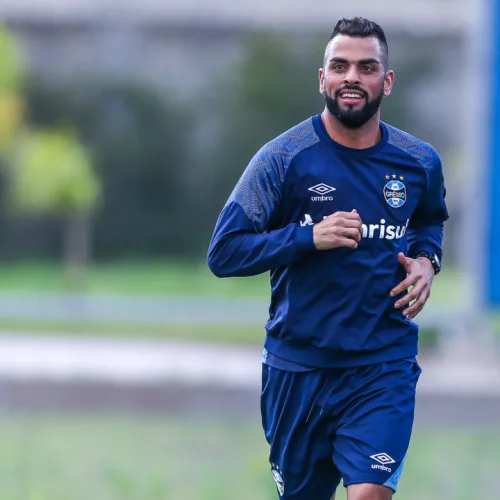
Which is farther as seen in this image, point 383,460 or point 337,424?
point 337,424

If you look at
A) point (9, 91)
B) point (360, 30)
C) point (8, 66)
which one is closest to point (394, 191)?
point (360, 30)

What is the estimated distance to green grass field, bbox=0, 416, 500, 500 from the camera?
22.7ft

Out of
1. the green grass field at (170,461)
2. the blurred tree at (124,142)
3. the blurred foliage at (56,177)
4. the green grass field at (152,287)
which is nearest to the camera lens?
the green grass field at (170,461)

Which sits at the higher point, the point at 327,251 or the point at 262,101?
the point at 262,101

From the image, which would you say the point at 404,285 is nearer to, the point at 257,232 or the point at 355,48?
the point at 257,232

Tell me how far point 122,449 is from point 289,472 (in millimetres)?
4115

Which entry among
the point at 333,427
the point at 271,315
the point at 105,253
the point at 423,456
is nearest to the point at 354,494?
the point at 333,427

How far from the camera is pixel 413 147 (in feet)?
14.8

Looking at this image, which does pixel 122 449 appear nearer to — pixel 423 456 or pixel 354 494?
pixel 423 456

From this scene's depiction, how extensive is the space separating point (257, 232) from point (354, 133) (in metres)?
0.45

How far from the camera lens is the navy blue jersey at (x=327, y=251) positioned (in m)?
4.30

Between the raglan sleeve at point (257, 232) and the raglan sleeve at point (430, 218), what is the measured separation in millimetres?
518

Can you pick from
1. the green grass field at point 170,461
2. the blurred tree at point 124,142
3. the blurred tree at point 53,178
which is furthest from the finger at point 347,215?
the blurred tree at point 124,142

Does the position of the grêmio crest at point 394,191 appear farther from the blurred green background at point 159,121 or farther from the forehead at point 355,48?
the blurred green background at point 159,121
